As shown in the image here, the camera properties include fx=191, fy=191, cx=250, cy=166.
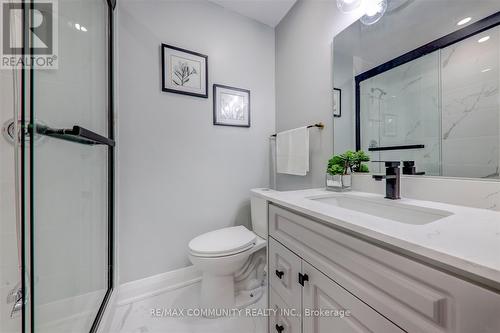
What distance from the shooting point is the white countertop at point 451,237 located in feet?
1.01

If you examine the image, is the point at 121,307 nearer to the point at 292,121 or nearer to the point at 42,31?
the point at 42,31

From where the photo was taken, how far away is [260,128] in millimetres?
1870

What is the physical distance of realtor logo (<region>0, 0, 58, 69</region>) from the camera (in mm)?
484

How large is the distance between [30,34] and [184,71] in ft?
3.69

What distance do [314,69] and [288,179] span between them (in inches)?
36.1

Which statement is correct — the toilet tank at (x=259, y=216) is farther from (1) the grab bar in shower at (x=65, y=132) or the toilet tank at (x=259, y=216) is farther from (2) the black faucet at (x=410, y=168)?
(1) the grab bar in shower at (x=65, y=132)

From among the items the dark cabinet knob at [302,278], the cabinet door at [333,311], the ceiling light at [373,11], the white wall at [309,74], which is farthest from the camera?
the white wall at [309,74]

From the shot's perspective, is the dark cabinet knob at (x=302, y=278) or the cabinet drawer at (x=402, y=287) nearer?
the cabinet drawer at (x=402, y=287)

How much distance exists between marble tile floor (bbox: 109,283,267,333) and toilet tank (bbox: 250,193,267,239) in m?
0.47

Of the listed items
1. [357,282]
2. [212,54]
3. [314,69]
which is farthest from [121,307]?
[314,69]

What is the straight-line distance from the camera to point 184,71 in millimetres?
1523

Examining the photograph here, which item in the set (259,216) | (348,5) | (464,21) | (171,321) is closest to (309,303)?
(259,216)

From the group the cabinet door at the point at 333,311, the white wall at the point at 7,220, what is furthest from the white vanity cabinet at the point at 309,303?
the white wall at the point at 7,220

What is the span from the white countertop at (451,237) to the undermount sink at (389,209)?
50 mm
